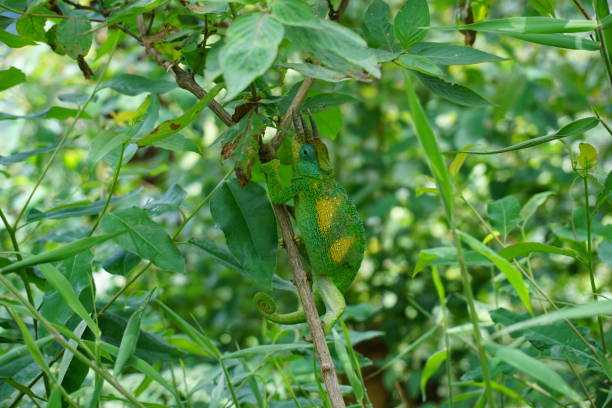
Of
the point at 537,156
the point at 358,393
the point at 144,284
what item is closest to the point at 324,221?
the point at 358,393

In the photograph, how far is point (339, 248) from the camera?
99cm

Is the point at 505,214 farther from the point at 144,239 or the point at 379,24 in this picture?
the point at 144,239

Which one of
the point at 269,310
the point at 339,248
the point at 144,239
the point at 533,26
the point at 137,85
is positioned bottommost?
the point at 269,310

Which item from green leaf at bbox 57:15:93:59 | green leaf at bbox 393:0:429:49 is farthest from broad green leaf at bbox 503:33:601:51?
green leaf at bbox 57:15:93:59

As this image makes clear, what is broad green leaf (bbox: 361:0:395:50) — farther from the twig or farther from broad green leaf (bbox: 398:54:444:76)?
the twig

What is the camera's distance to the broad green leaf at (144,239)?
822 mm

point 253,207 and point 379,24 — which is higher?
point 379,24

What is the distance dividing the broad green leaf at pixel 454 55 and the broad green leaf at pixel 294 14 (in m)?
0.31

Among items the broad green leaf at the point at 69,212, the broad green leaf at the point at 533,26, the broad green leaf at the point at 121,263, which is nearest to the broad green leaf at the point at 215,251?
the broad green leaf at the point at 121,263

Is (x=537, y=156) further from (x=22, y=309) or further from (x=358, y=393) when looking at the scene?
(x=22, y=309)

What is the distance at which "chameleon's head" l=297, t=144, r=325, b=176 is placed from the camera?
100 cm

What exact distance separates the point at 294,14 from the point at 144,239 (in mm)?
409

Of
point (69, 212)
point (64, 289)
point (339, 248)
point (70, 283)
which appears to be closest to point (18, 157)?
point (69, 212)

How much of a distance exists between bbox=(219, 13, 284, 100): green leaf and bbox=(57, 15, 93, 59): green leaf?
1.56 feet
